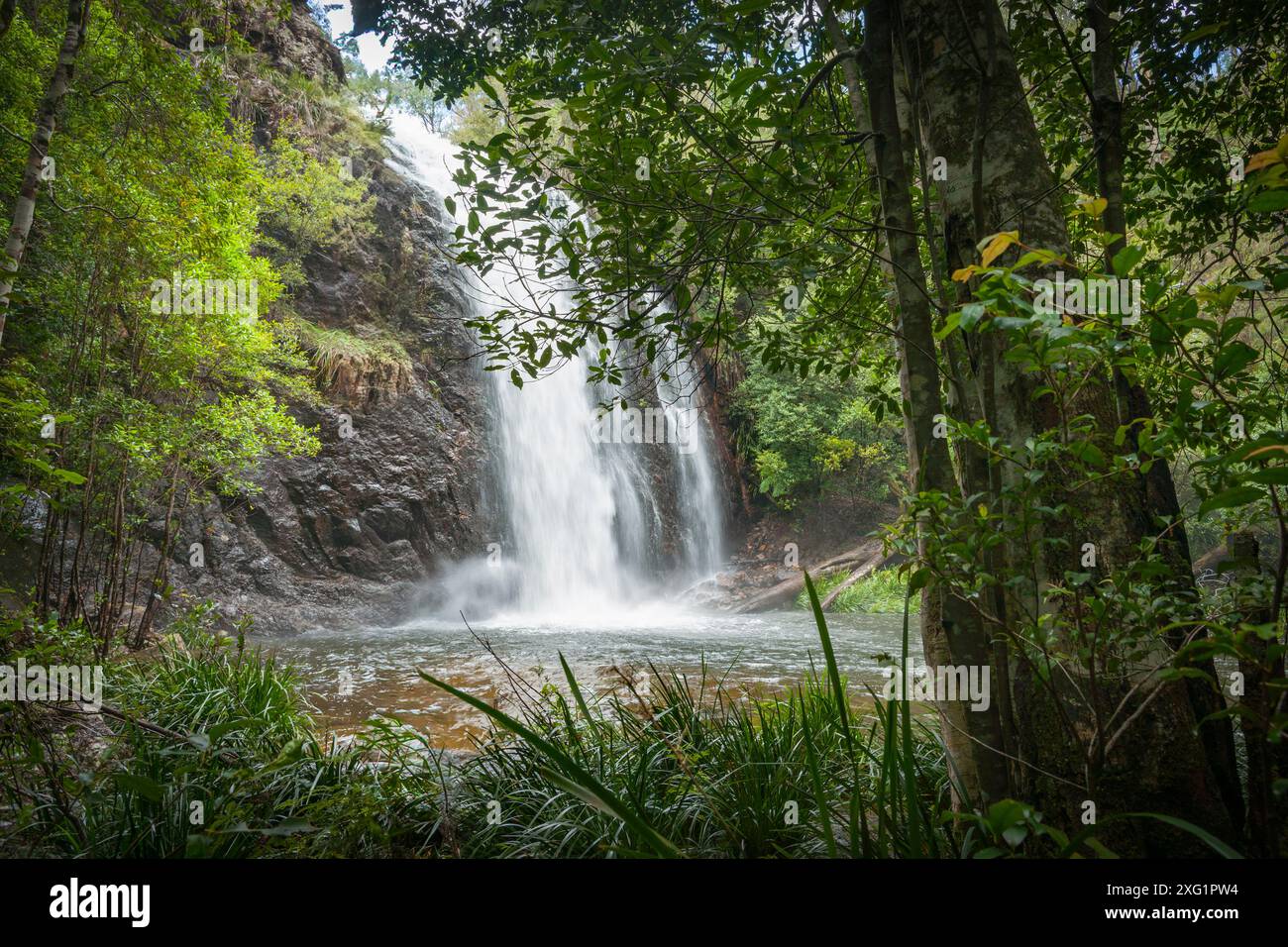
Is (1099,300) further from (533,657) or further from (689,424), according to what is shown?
(533,657)

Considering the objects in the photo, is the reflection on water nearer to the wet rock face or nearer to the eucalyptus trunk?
the eucalyptus trunk

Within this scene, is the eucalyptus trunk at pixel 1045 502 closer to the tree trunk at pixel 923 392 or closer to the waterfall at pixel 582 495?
the tree trunk at pixel 923 392

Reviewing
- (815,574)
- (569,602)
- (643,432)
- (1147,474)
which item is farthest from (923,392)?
(815,574)

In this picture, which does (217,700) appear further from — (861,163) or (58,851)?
(861,163)

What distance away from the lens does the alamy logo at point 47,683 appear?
2912mm

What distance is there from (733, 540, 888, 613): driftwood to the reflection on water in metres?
1.70

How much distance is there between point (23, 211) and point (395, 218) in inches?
528

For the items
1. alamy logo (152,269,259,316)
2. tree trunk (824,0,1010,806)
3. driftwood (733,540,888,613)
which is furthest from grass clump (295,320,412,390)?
tree trunk (824,0,1010,806)

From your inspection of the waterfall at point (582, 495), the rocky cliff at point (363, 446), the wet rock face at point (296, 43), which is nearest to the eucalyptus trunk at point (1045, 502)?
the waterfall at point (582, 495)

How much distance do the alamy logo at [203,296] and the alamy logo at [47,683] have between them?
145 inches

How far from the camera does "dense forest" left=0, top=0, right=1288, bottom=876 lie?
155 centimetres

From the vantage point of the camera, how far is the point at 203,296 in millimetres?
6867

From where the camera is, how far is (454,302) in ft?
51.9
